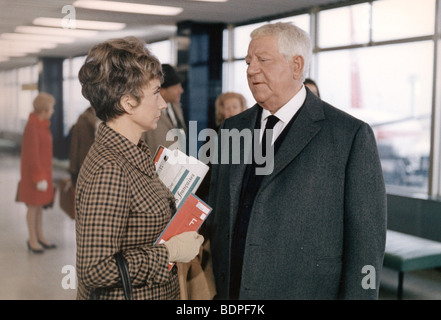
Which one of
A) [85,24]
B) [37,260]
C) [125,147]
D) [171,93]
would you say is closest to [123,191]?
[125,147]

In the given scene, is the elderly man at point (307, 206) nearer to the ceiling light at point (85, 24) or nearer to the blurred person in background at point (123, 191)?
the blurred person in background at point (123, 191)

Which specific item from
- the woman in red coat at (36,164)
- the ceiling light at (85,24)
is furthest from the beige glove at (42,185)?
the ceiling light at (85,24)

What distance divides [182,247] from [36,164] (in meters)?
3.91

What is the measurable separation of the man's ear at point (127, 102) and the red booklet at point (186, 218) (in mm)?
317

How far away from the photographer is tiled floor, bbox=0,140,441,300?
4012mm

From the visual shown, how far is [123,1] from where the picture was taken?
580 cm

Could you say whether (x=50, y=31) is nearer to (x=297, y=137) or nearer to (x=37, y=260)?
(x=37, y=260)

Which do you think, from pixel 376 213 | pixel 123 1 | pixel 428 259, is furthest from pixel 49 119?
pixel 376 213

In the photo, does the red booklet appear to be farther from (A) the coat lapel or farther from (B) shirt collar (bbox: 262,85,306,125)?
(B) shirt collar (bbox: 262,85,306,125)

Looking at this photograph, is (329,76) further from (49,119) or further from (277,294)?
(277,294)

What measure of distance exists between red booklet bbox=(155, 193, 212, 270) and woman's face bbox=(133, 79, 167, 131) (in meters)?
0.26

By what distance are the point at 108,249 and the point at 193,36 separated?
7.31 m

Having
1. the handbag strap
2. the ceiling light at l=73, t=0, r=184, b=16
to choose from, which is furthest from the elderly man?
the ceiling light at l=73, t=0, r=184, b=16

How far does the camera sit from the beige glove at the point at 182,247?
142 cm
